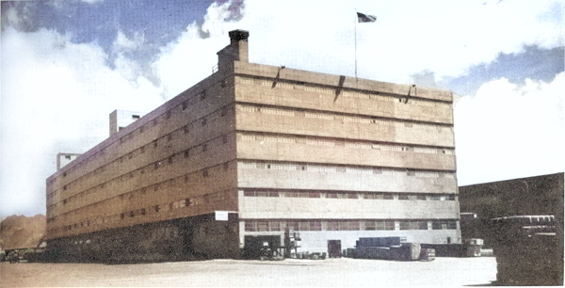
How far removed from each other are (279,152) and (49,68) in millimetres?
16310

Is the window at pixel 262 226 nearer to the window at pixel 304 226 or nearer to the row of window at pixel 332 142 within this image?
the window at pixel 304 226

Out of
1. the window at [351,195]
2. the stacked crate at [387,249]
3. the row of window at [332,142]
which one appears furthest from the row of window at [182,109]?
the stacked crate at [387,249]

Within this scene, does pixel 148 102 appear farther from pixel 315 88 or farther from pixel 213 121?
pixel 315 88

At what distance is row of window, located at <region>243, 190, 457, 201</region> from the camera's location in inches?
1319

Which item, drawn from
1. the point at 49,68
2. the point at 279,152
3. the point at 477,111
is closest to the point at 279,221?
the point at 279,152

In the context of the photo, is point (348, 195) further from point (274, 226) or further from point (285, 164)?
point (274, 226)

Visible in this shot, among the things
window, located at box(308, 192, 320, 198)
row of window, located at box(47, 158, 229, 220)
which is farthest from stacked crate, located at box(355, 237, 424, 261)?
row of window, located at box(47, 158, 229, 220)

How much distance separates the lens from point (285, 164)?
3409 cm

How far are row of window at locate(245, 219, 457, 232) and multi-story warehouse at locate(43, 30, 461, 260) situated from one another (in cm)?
7

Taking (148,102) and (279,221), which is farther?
(279,221)

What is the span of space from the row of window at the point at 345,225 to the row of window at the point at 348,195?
163 cm

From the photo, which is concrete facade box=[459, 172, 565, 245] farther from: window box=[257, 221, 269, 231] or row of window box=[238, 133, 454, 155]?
window box=[257, 221, 269, 231]

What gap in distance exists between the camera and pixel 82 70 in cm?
2117

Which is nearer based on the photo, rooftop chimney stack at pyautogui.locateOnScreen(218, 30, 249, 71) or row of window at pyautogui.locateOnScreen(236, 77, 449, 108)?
rooftop chimney stack at pyautogui.locateOnScreen(218, 30, 249, 71)
